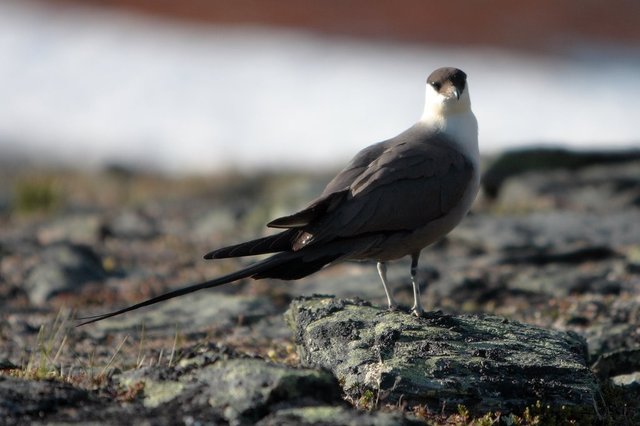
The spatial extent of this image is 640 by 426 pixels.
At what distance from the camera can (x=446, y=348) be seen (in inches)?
241

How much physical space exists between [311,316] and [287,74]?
77.4ft

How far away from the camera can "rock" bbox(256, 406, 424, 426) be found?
467cm

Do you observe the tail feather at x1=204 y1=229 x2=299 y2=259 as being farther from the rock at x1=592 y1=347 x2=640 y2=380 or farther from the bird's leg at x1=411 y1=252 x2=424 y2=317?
the rock at x1=592 y1=347 x2=640 y2=380

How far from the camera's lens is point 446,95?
7.21 m

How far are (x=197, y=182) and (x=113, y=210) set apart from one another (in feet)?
7.75

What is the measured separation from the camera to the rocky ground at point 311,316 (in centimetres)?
514

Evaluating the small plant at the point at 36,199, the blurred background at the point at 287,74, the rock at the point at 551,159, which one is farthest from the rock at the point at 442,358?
the blurred background at the point at 287,74

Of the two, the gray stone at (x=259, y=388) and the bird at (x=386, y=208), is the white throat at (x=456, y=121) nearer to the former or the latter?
the bird at (x=386, y=208)

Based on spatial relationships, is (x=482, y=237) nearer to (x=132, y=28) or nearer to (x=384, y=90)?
(x=384, y=90)

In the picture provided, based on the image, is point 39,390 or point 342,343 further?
point 342,343

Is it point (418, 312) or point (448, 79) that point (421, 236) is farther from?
point (448, 79)

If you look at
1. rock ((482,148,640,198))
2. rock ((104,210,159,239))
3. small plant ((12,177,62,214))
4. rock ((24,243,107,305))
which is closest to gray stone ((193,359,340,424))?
rock ((24,243,107,305))

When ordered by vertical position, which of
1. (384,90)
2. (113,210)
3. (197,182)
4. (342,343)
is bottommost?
(342,343)

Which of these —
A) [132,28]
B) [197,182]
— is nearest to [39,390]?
[197,182]
